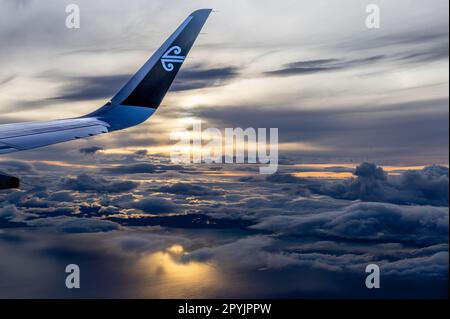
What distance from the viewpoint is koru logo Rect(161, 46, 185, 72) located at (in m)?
13.7

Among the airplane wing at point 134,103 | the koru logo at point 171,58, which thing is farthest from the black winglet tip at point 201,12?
the koru logo at point 171,58

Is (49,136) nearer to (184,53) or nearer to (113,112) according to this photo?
(113,112)

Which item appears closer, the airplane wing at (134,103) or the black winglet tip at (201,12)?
the airplane wing at (134,103)

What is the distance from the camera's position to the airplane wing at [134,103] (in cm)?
1248

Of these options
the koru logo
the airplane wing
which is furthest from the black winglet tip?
the koru logo

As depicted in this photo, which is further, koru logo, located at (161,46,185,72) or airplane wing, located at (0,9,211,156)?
koru logo, located at (161,46,185,72)

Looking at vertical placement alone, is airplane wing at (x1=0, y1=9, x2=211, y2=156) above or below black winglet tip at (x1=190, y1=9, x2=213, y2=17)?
below

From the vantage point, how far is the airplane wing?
12477mm

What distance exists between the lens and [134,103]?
14672mm

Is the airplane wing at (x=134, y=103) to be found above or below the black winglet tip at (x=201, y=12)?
below

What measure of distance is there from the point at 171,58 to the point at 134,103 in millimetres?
2236

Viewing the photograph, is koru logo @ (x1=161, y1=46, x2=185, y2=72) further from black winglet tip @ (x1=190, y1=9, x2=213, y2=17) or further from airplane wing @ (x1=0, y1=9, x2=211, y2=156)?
black winglet tip @ (x1=190, y1=9, x2=213, y2=17)

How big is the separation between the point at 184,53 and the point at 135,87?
221 centimetres

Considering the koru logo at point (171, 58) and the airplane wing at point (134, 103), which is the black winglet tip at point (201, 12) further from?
the koru logo at point (171, 58)
